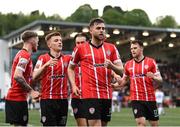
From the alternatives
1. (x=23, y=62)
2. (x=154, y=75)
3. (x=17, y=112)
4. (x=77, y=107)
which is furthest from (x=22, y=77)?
(x=154, y=75)

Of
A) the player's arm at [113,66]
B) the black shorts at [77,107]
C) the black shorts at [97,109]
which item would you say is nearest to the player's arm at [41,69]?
the black shorts at [97,109]

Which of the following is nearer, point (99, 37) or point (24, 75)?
point (99, 37)

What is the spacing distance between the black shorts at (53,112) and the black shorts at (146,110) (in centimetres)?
258

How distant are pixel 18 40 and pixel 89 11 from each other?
113ft

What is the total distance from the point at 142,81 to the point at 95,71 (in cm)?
355

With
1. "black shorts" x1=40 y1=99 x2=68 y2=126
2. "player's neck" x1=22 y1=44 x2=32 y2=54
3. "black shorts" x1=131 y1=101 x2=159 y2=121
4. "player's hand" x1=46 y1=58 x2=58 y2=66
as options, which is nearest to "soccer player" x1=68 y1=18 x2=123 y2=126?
"player's hand" x1=46 y1=58 x2=58 y2=66

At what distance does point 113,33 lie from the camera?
1799 inches

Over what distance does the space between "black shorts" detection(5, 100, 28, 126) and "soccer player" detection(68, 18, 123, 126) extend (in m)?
1.07

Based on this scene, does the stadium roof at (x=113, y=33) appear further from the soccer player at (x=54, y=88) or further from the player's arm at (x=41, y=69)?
the player's arm at (x=41, y=69)

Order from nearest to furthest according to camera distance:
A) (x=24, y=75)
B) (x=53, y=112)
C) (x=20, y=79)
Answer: (x=20, y=79) < (x=24, y=75) < (x=53, y=112)

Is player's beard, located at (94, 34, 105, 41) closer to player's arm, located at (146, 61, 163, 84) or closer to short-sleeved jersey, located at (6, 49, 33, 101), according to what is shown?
short-sleeved jersey, located at (6, 49, 33, 101)

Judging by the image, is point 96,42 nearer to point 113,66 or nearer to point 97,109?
point 113,66

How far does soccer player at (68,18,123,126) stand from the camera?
27.0ft

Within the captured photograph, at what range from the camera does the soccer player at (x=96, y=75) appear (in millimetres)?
8234
